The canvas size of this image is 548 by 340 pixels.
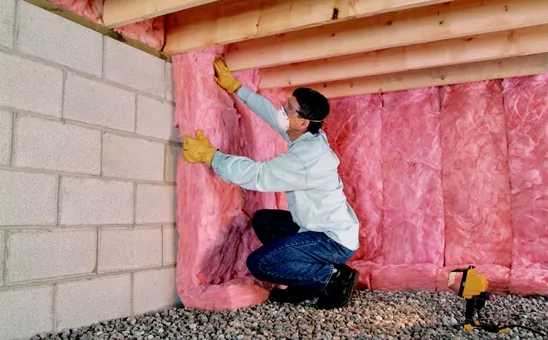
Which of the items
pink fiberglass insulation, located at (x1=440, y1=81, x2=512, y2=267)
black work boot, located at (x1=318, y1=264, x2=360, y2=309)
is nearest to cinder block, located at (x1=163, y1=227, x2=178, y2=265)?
black work boot, located at (x1=318, y1=264, x2=360, y2=309)

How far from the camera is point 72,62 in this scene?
192cm

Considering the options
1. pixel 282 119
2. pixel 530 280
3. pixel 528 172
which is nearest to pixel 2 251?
pixel 282 119

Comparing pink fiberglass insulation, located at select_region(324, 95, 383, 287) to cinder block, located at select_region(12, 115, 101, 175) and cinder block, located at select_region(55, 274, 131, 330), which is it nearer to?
cinder block, located at select_region(55, 274, 131, 330)

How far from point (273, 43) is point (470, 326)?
169 centimetres

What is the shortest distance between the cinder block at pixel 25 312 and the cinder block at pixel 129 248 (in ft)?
0.91

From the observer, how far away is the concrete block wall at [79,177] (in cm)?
168

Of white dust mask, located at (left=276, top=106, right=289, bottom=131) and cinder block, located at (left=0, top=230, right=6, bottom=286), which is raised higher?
white dust mask, located at (left=276, top=106, right=289, bottom=131)

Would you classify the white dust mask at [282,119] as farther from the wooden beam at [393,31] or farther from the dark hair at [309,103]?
the wooden beam at [393,31]

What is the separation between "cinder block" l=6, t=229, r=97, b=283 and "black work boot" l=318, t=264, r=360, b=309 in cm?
115

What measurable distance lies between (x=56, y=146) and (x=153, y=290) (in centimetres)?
86

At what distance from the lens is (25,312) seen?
1.69 metres

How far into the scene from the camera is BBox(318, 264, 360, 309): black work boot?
2.39 m

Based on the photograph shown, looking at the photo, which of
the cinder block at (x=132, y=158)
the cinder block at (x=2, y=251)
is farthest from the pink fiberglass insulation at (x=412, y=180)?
the cinder block at (x=2, y=251)

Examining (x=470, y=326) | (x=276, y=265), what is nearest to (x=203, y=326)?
(x=276, y=265)
